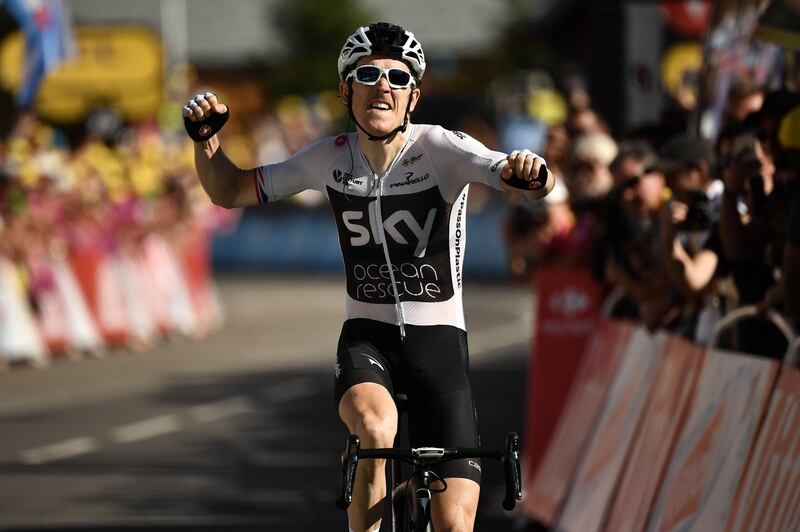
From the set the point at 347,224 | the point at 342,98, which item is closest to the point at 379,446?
the point at 347,224

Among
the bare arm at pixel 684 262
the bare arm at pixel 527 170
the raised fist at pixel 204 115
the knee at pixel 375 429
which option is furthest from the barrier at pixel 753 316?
the raised fist at pixel 204 115

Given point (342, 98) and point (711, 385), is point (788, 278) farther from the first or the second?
point (342, 98)

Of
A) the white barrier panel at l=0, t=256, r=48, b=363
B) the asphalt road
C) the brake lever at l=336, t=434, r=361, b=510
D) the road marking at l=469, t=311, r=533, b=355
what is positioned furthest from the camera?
the road marking at l=469, t=311, r=533, b=355

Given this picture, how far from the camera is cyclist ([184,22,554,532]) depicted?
6656 millimetres

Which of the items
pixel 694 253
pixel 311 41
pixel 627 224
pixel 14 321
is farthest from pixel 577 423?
pixel 311 41

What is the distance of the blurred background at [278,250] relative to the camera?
8.55 meters

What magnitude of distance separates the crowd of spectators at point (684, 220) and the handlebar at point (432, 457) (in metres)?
1.45

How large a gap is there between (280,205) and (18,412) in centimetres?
3037

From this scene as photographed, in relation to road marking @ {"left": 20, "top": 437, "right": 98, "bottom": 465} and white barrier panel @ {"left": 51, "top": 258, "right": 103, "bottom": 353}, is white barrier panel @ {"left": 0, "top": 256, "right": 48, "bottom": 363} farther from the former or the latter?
road marking @ {"left": 20, "top": 437, "right": 98, "bottom": 465}

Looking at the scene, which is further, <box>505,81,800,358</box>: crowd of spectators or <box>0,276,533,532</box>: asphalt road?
<box>0,276,533,532</box>: asphalt road

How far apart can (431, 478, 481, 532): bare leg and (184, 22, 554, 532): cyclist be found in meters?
0.04

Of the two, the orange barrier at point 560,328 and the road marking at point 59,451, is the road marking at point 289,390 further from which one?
the orange barrier at point 560,328

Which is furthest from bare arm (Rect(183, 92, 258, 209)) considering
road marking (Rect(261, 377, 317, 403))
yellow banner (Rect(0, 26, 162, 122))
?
yellow banner (Rect(0, 26, 162, 122))

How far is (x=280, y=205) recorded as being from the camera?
47.0 meters
